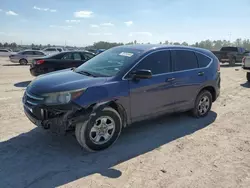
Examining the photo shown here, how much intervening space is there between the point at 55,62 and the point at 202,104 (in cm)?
737

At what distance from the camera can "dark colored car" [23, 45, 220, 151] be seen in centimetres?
396

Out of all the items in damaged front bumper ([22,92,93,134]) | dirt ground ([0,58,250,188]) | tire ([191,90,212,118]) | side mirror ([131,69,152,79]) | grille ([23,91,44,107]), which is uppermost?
side mirror ([131,69,152,79])

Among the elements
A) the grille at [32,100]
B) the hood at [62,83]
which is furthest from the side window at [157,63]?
the grille at [32,100]

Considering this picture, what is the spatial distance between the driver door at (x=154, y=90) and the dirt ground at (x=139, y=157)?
53 centimetres

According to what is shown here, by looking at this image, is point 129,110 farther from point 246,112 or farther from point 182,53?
point 246,112

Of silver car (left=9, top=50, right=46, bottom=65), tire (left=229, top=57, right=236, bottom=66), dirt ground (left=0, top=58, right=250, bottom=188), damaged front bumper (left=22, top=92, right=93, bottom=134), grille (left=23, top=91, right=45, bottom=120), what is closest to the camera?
dirt ground (left=0, top=58, right=250, bottom=188)

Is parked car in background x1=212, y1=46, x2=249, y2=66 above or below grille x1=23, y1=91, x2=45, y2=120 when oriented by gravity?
above

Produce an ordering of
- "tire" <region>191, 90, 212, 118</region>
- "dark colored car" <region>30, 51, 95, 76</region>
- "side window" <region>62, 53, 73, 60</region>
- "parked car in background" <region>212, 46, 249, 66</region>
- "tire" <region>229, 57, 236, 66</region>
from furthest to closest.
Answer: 1. "tire" <region>229, 57, 236, 66</region>
2. "parked car in background" <region>212, 46, 249, 66</region>
3. "side window" <region>62, 53, 73, 60</region>
4. "dark colored car" <region>30, 51, 95, 76</region>
5. "tire" <region>191, 90, 212, 118</region>

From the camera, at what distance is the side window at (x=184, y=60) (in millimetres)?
5551

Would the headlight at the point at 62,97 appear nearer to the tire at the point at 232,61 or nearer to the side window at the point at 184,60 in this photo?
the side window at the point at 184,60

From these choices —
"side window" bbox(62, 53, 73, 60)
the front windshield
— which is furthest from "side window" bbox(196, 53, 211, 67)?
"side window" bbox(62, 53, 73, 60)

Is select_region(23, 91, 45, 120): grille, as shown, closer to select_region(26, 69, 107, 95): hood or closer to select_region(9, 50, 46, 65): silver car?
select_region(26, 69, 107, 95): hood

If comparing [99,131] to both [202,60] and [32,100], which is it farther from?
[202,60]

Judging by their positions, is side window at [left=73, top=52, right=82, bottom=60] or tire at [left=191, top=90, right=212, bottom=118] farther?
side window at [left=73, top=52, right=82, bottom=60]
